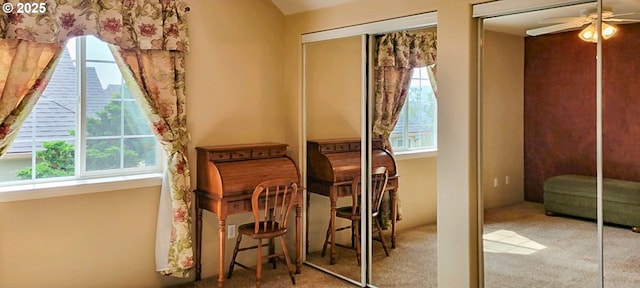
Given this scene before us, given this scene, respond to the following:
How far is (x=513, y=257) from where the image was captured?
303 cm

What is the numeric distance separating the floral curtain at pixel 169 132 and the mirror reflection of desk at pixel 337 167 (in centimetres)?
→ 107

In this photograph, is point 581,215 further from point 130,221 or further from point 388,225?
point 130,221

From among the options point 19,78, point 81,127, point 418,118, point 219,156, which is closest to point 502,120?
point 418,118

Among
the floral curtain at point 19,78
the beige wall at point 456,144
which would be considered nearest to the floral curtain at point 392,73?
the beige wall at point 456,144

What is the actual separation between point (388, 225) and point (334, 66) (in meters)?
1.35

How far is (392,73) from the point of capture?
3.63m

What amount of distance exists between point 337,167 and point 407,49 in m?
1.08

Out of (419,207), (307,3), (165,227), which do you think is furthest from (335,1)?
(165,227)

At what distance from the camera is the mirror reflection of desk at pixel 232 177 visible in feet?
11.9

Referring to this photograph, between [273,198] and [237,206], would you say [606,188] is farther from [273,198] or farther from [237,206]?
[237,206]

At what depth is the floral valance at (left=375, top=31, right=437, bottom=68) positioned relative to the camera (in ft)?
10.8

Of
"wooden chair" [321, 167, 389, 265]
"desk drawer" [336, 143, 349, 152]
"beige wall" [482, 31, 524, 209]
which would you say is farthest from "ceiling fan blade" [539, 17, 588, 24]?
"desk drawer" [336, 143, 349, 152]

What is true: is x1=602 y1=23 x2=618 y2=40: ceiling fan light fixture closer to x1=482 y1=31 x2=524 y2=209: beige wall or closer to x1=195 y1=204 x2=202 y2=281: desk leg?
x1=482 y1=31 x2=524 y2=209: beige wall

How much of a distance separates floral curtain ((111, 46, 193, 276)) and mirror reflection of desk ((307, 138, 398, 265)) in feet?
3.50
